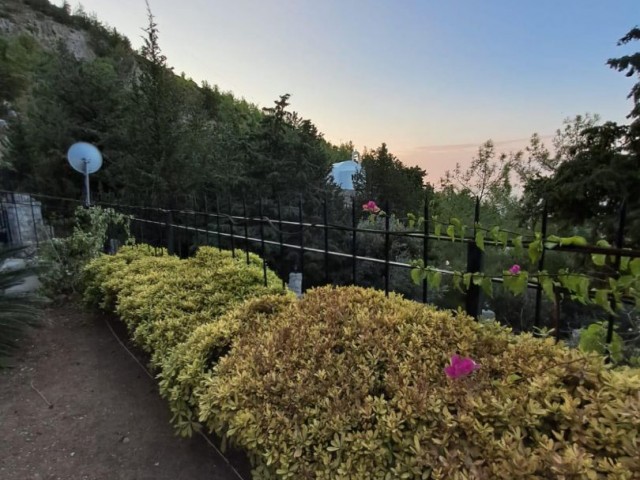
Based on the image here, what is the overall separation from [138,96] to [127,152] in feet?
3.98

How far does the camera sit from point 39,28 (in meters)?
25.5

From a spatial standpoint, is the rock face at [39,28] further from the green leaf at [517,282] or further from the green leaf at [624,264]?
the green leaf at [624,264]

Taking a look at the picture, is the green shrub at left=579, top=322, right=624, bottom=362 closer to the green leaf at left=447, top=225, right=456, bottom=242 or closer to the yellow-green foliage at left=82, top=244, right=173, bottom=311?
the green leaf at left=447, top=225, right=456, bottom=242

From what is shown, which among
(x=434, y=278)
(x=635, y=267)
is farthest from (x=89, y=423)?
(x=635, y=267)

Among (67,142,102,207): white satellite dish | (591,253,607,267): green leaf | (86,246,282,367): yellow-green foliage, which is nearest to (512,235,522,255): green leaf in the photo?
(591,253,607,267): green leaf

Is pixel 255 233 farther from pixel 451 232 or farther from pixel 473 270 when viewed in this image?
pixel 451 232

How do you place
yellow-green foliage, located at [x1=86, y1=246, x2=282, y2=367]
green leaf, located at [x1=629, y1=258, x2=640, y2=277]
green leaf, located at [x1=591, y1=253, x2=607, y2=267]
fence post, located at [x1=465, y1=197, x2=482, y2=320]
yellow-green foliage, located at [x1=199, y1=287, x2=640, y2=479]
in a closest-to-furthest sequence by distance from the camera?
yellow-green foliage, located at [x1=199, y1=287, x2=640, y2=479] → green leaf, located at [x1=629, y1=258, x2=640, y2=277] → green leaf, located at [x1=591, y1=253, x2=607, y2=267] → fence post, located at [x1=465, y1=197, x2=482, y2=320] → yellow-green foliage, located at [x1=86, y1=246, x2=282, y2=367]

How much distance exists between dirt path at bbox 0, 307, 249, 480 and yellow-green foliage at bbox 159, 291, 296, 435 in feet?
0.59

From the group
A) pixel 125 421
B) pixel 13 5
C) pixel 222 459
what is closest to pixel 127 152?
pixel 125 421

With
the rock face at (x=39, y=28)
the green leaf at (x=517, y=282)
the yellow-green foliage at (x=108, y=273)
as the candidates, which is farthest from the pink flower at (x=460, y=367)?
the rock face at (x=39, y=28)

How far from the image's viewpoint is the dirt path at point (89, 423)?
63.8 inches

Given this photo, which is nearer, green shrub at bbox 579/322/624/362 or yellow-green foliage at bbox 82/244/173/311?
green shrub at bbox 579/322/624/362

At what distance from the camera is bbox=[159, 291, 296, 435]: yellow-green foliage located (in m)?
1.59

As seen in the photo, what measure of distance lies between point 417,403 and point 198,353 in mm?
1049
